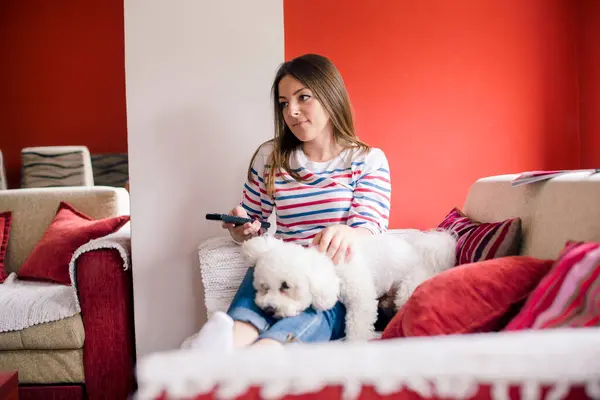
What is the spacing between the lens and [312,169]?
1.75 metres

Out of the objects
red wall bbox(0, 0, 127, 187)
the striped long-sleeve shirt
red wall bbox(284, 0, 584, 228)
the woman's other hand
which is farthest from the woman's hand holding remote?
red wall bbox(0, 0, 127, 187)

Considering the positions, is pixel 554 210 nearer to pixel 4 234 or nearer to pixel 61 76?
pixel 4 234

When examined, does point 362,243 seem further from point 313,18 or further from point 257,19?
point 313,18

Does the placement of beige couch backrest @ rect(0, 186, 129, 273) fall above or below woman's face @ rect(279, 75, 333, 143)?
below

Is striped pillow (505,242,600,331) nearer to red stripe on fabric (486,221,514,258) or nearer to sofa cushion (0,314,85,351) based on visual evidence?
red stripe on fabric (486,221,514,258)

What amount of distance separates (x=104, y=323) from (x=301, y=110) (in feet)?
3.69

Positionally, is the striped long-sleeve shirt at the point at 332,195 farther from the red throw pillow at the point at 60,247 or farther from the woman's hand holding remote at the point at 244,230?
the red throw pillow at the point at 60,247

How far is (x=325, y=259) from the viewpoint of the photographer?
1.32 meters

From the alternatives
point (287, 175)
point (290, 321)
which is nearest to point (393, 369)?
point (290, 321)

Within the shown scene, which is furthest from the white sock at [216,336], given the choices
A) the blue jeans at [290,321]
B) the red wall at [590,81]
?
the red wall at [590,81]

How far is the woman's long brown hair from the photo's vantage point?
169 centimetres

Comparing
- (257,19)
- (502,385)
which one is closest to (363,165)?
(257,19)

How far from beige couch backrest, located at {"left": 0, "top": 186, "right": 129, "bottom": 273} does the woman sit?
1217 mm

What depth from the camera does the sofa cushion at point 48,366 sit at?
1.95 meters
